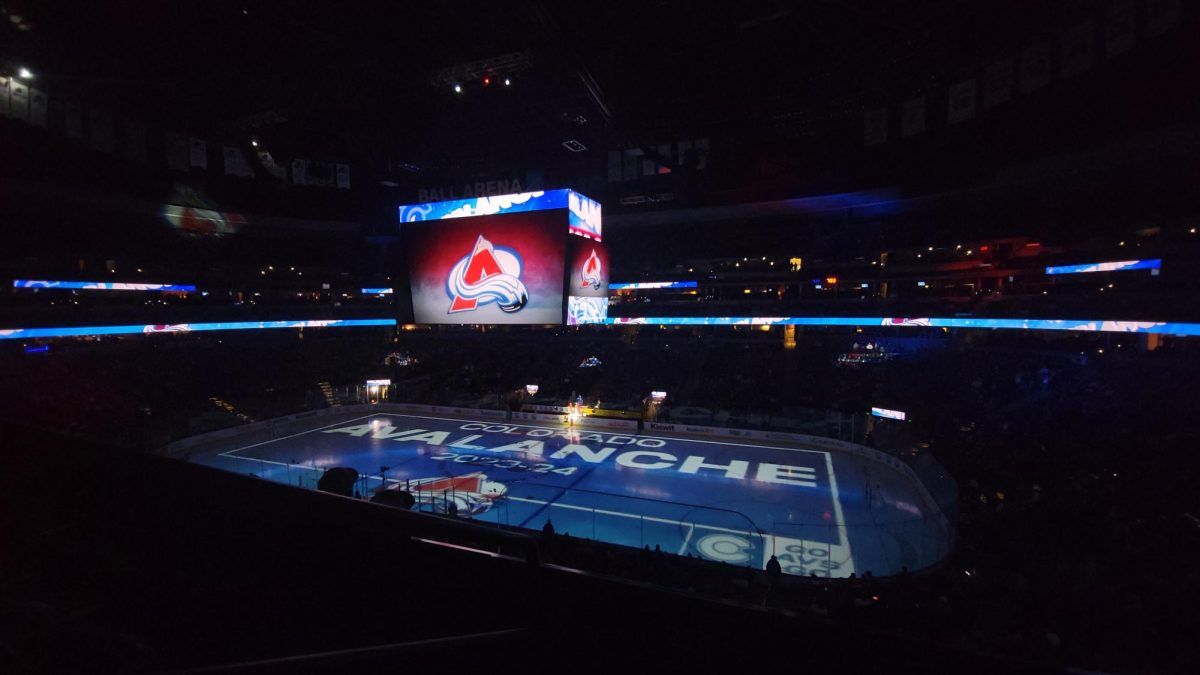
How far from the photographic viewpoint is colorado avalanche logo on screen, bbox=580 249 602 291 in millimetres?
12383

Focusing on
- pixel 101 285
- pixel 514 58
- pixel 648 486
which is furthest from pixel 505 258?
pixel 101 285

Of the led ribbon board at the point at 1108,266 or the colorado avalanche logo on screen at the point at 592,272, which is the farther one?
the led ribbon board at the point at 1108,266

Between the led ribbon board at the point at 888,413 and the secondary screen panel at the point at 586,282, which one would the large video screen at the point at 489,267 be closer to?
the secondary screen panel at the point at 586,282

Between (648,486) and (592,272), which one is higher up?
(592,272)

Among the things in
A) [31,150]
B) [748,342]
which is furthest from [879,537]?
[31,150]

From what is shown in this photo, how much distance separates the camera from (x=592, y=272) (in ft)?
41.9

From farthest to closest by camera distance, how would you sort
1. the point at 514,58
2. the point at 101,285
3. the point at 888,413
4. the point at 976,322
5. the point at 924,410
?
the point at 101,285
the point at 976,322
the point at 924,410
the point at 888,413
the point at 514,58

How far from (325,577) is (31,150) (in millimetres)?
22911

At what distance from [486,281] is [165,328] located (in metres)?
25.2

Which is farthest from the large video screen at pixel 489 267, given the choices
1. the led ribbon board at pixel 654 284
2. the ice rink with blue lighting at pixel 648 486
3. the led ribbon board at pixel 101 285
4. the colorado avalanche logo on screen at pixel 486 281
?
the led ribbon board at pixel 101 285

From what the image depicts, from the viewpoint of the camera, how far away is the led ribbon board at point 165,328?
22062mm

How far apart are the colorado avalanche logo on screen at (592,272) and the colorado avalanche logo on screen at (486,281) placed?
163cm

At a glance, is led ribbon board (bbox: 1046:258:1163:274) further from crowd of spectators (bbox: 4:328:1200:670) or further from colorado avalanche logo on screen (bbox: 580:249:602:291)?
colorado avalanche logo on screen (bbox: 580:249:602:291)

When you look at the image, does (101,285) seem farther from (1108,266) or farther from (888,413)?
(1108,266)
